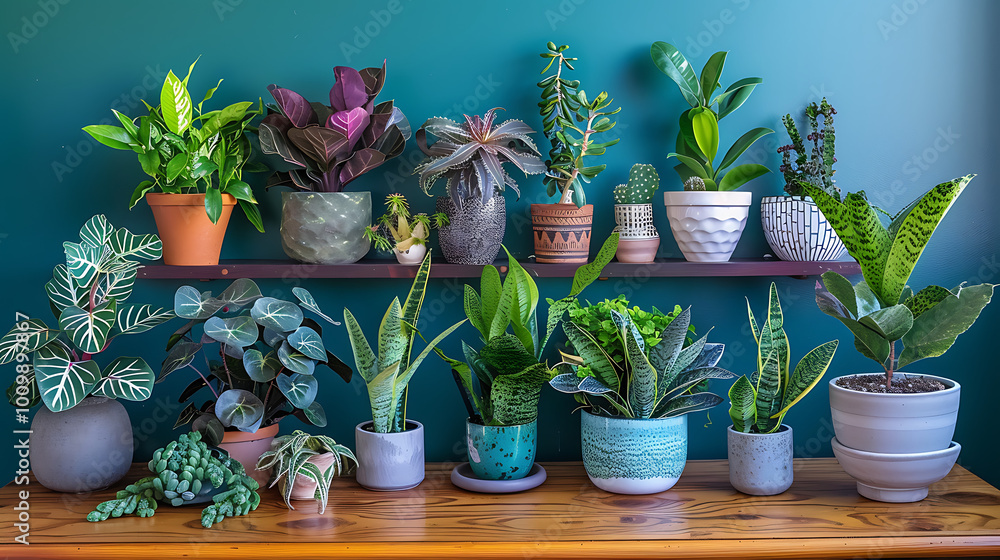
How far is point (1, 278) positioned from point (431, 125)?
1.03 meters

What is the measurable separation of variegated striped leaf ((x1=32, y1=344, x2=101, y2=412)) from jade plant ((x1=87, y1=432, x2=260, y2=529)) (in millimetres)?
179

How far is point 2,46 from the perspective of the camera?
4.88 feet

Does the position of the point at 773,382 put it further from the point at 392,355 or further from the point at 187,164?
the point at 187,164

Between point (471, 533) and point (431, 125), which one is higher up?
point (431, 125)

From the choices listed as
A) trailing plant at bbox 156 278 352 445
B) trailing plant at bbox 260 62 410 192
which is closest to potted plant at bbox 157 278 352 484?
trailing plant at bbox 156 278 352 445

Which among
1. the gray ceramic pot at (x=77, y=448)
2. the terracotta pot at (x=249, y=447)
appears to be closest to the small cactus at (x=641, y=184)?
the terracotta pot at (x=249, y=447)

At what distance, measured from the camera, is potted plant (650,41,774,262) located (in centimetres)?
140

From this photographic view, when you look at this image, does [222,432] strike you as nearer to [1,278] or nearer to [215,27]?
[1,278]

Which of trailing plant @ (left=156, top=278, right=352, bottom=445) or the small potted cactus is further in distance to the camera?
the small potted cactus

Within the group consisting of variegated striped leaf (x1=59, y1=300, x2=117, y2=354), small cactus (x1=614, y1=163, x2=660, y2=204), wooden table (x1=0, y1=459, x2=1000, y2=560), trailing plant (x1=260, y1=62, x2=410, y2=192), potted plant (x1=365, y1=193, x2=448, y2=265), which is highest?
trailing plant (x1=260, y1=62, x2=410, y2=192)

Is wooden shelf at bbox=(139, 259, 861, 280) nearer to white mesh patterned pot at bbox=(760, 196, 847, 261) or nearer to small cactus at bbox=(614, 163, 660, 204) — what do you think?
white mesh patterned pot at bbox=(760, 196, 847, 261)

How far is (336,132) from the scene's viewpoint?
52.7 inches

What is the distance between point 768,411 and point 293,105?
44.0 inches

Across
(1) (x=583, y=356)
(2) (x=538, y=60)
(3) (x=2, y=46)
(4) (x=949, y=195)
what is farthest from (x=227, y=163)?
(4) (x=949, y=195)
